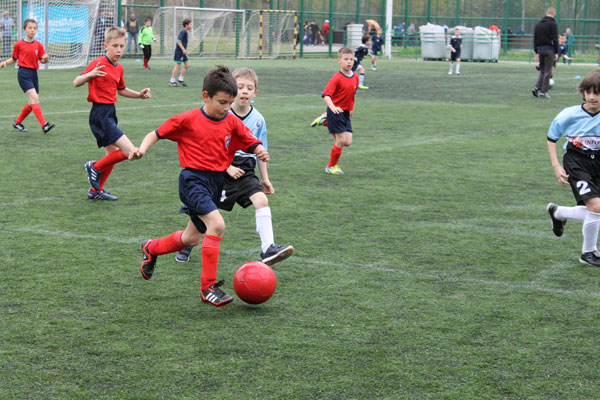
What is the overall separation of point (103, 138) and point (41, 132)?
5.20 meters

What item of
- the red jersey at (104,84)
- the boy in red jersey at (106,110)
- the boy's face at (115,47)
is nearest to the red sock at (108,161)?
the boy in red jersey at (106,110)

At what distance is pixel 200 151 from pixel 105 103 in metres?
3.88

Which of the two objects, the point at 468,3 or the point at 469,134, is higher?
the point at 468,3

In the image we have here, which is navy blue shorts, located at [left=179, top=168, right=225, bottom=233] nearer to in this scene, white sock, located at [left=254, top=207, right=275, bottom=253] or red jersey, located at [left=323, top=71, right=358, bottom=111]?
white sock, located at [left=254, top=207, right=275, bottom=253]

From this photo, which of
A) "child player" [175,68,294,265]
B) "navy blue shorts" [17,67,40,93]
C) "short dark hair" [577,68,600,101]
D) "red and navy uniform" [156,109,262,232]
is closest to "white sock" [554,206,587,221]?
"short dark hair" [577,68,600,101]

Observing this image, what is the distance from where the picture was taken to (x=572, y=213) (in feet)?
21.5

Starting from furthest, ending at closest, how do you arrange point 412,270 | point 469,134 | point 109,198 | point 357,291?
point 469,134
point 109,198
point 412,270
point 357,291

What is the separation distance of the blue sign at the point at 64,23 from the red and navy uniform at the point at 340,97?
20.3m

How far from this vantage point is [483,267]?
6148 mm

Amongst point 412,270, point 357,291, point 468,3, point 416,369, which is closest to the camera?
point 416,369

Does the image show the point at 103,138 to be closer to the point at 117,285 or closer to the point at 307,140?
the point at 117,285

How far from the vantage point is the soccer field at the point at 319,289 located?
13.2ft

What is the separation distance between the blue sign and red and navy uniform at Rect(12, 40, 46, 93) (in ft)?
51.0

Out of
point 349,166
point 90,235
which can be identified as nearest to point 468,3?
point 349,166
